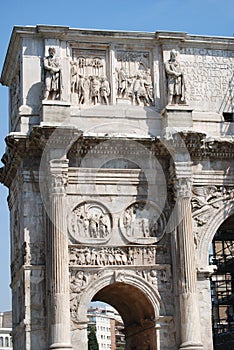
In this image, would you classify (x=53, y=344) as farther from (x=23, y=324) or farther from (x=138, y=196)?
(x=138, y=196)

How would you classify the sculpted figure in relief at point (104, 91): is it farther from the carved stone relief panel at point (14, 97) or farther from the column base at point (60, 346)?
the column base at point (60, 346)

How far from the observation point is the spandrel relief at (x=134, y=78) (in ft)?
63.7

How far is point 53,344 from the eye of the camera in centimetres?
1681

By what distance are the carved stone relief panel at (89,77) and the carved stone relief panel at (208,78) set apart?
7.15 feet

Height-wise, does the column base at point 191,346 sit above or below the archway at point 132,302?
below

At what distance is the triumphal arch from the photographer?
17.8 meters

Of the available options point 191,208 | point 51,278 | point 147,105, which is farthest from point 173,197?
point 51,278

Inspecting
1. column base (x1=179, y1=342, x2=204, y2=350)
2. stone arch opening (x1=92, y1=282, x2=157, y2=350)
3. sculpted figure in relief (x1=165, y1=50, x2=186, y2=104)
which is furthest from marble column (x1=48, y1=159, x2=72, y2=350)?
sculpted figure in relief (x1=165, y1=50, x2=186, y2=104)

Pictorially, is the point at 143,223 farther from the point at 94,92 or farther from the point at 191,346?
the point at 94,92

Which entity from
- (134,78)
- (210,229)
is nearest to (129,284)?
(210,229)

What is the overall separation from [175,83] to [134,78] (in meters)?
1.09

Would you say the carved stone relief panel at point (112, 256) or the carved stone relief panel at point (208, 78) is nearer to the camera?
the carved stone relief panel at point (112, 256)

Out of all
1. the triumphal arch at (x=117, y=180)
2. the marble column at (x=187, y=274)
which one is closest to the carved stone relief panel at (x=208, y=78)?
the triumphal arch at (x=117, y=180)

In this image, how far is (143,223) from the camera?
18766 millimetres
